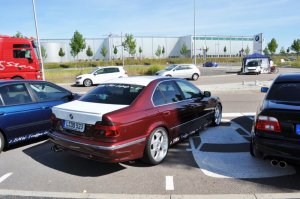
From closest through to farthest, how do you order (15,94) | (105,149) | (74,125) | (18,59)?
1. (105,149)
2. (74,125)
3. (15,94)
4. (18,59)

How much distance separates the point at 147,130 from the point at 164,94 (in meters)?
1.00

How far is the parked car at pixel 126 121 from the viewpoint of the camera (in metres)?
4.38

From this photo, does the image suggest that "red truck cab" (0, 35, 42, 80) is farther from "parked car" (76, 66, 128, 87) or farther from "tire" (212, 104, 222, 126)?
"tire" (212, 104, 222, 126)

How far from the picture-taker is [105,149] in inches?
169

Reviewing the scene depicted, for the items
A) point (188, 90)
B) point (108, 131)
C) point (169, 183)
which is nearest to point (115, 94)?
point (108, 131)

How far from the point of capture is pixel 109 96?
17.0 ft

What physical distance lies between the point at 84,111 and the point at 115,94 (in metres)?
0.77

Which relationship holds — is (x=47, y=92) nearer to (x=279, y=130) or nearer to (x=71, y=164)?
(x=71, y=164)

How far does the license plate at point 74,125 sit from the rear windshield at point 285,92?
9.89ft

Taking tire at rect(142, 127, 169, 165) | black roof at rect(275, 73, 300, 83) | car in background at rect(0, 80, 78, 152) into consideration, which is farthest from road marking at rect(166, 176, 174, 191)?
car in background at rect(0, 80, 78, 152)

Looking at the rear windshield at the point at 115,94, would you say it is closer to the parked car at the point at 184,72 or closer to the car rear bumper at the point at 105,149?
the car rear bumper at the point at 105,149

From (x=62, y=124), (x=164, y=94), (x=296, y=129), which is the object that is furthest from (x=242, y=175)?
(x=62, y=124)

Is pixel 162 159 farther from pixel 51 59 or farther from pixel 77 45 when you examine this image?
pixel 51 59

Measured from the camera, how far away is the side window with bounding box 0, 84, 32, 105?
598 centimetres
